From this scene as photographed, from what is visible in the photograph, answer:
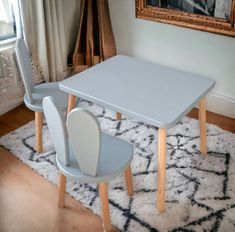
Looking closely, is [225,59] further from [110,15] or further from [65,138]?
[65,138]

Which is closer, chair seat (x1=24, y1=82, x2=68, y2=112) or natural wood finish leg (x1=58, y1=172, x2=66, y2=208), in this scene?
natural wood finish leg (x1=58, y1=172, x2=66, y2=208)

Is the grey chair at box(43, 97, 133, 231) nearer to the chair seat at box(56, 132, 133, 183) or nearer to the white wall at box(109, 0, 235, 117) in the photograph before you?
the chair seat at box(56, 132, 133, 183)

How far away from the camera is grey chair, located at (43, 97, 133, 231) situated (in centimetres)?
146

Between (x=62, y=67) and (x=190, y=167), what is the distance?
1.42 m

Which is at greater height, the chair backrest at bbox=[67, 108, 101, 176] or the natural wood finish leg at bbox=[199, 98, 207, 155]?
the chair backrest at bbox=[67, 108, 101, 176]

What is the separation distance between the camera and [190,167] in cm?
221

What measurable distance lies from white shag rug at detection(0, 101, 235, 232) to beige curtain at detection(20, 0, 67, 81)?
1.68ft

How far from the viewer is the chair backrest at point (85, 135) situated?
1.43m

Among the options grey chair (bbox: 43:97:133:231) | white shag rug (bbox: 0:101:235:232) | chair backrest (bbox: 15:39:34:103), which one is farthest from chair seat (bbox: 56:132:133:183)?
chair backrest (bbox: 15:39:34:103)

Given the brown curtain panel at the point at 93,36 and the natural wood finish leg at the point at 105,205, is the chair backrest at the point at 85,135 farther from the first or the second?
the brown curtain panel at the point at 93,36

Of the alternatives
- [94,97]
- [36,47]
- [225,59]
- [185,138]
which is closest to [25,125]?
[36,47]

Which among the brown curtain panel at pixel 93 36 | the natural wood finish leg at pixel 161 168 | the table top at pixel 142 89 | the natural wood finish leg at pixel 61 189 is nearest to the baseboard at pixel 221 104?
the table top at pixel 142 89

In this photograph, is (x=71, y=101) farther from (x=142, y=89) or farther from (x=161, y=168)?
(x=161, y=168)

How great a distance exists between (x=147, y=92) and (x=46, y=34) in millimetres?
1255
